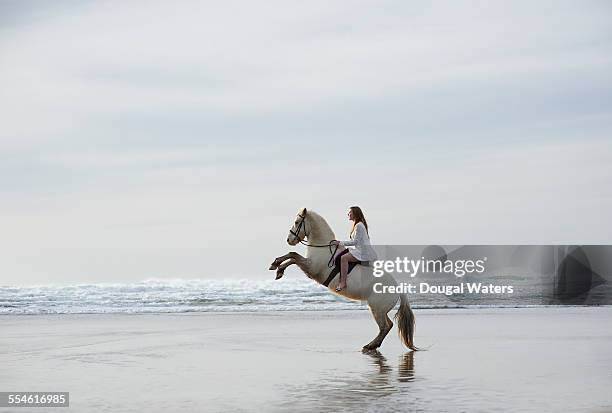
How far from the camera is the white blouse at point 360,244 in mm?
15883

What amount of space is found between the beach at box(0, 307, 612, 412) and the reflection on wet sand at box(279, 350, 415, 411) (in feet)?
0.07

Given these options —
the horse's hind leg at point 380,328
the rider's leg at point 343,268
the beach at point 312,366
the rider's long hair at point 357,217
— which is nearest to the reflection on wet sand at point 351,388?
the beach at point 312,366

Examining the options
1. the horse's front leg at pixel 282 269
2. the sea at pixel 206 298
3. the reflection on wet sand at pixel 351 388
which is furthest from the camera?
the sea at pixel 206 298

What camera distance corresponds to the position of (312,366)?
13.7 m

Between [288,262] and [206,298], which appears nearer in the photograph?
[288,262]

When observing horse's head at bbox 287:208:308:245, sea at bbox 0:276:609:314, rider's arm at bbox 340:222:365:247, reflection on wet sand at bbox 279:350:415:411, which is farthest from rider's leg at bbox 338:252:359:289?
sea at bbox 0:276:609:314

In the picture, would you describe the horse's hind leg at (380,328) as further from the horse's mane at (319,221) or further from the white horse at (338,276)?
the horse's mane at (319,221)

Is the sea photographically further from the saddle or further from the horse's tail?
the saddle

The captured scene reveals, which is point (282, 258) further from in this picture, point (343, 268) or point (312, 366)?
point (312, 366)

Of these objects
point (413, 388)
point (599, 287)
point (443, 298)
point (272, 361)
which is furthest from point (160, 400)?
point (599, 287)

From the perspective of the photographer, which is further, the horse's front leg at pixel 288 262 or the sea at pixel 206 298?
the sea at pixel 206 298
